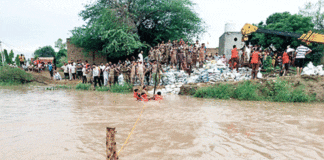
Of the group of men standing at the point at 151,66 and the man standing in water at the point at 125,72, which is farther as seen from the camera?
the man standing in water at the point at 125,72

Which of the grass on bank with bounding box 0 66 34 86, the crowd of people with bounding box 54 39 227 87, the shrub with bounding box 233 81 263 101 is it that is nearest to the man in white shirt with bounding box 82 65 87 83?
the crowd of people with bounding box 54 39 227 87

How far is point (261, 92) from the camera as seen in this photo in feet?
32.0

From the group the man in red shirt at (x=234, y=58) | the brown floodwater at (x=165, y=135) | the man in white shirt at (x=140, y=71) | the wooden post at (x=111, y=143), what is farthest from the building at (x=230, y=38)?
the wooden post at (x=111, y=143)

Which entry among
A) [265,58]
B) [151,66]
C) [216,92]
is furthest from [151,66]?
[265,58]

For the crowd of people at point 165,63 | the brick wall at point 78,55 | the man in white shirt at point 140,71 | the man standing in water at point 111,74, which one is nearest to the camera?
the crowd of people at point 165,63

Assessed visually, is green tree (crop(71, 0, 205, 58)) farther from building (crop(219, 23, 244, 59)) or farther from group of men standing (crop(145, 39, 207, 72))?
group of men standing (crop(145, 39, 207, 72))

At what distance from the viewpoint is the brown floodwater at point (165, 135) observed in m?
3.41

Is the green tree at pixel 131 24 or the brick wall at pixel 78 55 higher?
the green tree at pixel 131 24

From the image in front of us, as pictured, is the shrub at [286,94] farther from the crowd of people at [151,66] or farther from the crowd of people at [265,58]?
the crowd of people at [151,66]

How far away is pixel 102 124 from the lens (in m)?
5.08

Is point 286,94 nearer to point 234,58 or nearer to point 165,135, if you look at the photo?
point 234,58

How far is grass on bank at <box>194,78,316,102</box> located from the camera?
9.18m

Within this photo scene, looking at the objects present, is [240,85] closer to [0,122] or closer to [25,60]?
[0,122]

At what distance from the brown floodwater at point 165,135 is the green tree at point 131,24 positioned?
11971 millimetres
